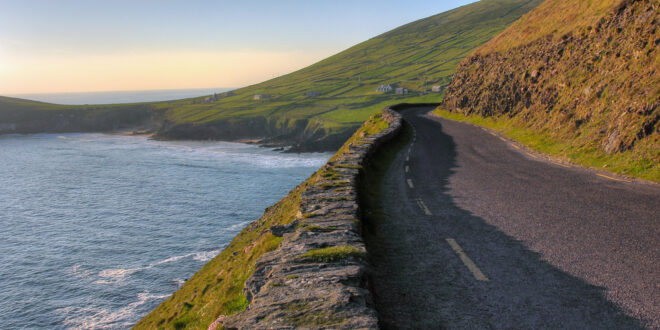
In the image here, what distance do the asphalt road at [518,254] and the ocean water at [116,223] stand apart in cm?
2419

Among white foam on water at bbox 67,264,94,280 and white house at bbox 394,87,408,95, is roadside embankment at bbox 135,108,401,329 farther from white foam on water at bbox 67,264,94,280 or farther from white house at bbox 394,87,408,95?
white house at bbox 394,87,408,95

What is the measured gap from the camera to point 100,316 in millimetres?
28000

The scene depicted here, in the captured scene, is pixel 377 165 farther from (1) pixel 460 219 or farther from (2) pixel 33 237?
(2) pixel 33 237

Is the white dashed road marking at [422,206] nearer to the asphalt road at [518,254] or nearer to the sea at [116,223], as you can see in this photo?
the asphalt road at [518,254]

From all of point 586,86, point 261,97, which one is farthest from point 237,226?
point 261,97

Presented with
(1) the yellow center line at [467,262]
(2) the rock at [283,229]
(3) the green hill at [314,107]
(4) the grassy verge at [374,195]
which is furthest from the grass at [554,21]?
(3) the green hill at [314,107]

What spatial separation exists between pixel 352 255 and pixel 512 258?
3.51m

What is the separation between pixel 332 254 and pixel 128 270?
3448cm

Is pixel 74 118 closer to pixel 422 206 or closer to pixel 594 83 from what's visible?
pixel 594 83

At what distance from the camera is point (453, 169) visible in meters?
19.2

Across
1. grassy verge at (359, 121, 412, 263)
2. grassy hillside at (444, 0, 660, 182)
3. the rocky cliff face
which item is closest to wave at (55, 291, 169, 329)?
grassy verge at (359, 121, 412, 263)

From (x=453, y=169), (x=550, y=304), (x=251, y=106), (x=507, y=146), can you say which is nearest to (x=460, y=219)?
(x=550, y=304)

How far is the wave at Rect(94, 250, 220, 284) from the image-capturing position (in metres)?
33.6

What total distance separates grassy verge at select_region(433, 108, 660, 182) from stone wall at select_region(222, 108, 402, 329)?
13.7 metres
